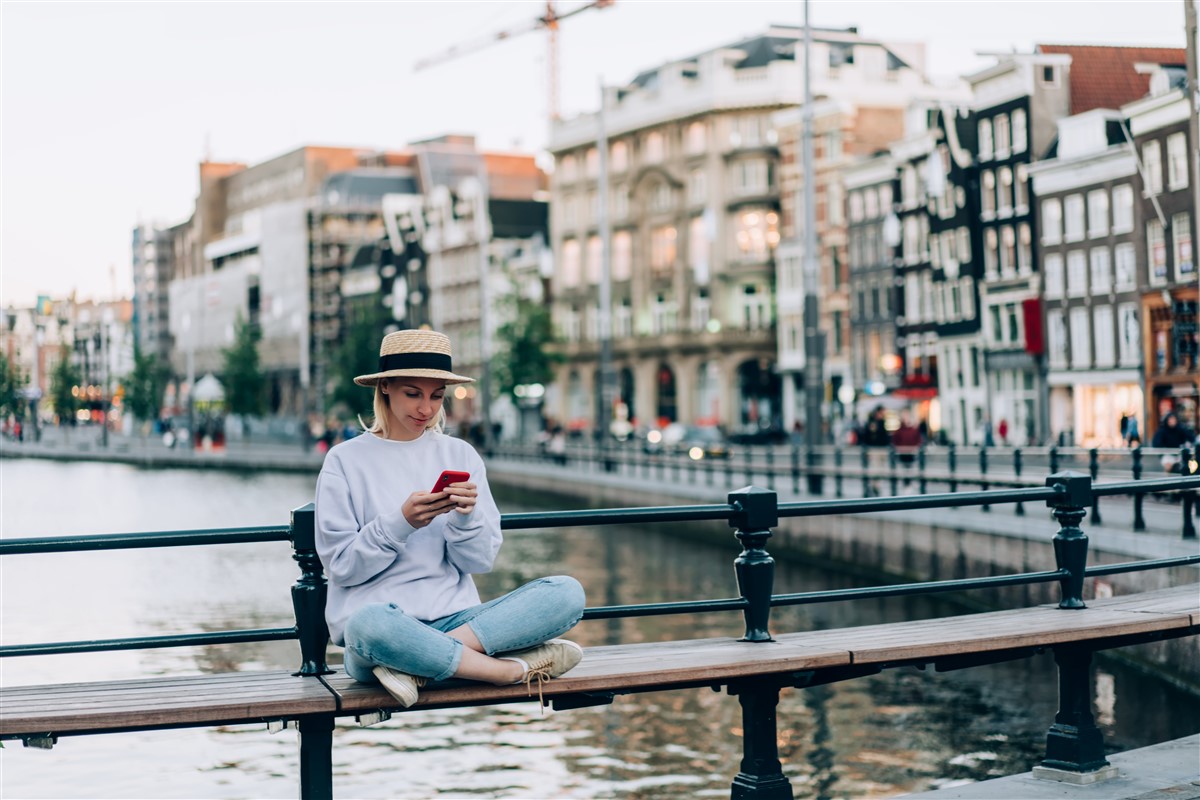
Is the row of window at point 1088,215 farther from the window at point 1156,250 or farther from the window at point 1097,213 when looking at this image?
the window at point 1156,250

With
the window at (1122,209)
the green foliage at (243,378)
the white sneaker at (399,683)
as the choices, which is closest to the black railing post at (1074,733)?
the white sneaker at (399,683)

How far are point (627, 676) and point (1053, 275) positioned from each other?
54.7 metres

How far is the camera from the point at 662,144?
95875 millimetres

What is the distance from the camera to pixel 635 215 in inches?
3826

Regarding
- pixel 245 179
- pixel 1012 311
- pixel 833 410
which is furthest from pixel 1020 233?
pixel 245 179

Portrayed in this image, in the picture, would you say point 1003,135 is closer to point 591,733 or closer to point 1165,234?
point 1165,234

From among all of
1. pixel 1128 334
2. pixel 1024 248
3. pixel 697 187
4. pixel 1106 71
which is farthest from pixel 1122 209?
pixel 697 187

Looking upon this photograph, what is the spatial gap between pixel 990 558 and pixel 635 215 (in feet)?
242

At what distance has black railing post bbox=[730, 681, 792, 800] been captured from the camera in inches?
277

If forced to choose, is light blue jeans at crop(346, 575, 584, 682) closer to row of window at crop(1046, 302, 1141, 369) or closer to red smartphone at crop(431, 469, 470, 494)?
red smartphone at crop(431, 469, 470, 494)

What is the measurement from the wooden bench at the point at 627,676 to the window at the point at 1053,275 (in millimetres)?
51625

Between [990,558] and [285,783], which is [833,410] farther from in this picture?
[285,783]

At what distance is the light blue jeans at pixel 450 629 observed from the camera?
5875 mm

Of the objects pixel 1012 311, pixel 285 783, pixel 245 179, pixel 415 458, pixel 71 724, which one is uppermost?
pixel 245 179
